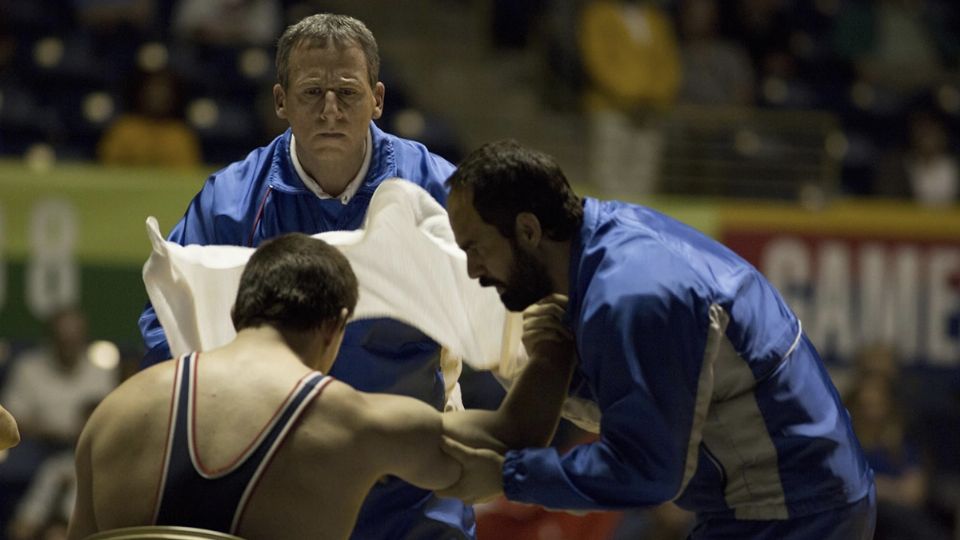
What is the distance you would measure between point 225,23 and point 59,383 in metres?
2.88

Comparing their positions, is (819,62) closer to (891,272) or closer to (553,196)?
(891,272)

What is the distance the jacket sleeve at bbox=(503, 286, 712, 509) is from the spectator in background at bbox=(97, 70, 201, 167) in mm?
6269

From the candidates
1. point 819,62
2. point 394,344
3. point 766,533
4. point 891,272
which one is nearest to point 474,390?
point 394,344

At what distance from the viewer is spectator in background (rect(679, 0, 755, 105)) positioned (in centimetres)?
1104

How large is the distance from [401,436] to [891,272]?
7.10 metres

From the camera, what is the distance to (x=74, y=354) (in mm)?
8594

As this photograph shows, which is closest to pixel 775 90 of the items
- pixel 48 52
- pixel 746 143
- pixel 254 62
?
pixel 746 143

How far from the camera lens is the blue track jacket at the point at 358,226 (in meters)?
4.31

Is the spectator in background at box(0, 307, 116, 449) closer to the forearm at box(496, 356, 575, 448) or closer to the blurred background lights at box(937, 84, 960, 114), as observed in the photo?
the forearm at box(496, 356, 575, 448)

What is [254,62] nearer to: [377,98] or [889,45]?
[889,45]

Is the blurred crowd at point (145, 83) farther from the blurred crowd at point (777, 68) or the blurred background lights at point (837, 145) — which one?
the blurred background lights at point (837, 145)

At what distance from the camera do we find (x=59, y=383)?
28.2 feet

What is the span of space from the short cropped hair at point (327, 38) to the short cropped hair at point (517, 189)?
91 centimetres

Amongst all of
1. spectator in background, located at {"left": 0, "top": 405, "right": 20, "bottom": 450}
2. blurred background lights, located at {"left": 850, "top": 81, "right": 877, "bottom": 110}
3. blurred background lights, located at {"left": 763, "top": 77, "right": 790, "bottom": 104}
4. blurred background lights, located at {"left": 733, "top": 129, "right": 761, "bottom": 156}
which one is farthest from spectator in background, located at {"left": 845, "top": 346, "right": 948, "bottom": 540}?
spectator in background, located at {"left": 0, "top": 405, "right": 20, "bottom": 450}
